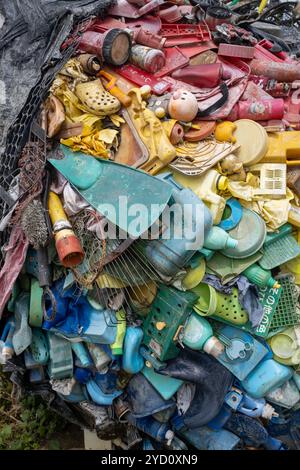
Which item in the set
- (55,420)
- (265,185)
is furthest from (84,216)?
(55,420)

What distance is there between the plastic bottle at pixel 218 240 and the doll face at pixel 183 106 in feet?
1.79

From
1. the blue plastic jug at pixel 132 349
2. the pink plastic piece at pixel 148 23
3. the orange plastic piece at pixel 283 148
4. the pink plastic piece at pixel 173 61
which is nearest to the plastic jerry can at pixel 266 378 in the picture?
the blue plastic jug at pixel 132 349

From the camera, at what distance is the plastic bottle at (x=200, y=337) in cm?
250

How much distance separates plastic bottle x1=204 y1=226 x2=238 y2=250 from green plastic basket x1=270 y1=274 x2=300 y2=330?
1.04 feet

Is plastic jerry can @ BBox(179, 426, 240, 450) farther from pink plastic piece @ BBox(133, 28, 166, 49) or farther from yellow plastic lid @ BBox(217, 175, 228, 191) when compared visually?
pink plastic piece @ BBox(133, 28, 166, 49)

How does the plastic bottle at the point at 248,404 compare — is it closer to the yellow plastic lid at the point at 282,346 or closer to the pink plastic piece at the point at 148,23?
the yellow plastic lid at the point at 282,346

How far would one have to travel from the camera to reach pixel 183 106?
2.54m

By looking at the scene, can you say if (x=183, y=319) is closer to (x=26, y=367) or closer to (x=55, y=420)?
(x=26, y=367)

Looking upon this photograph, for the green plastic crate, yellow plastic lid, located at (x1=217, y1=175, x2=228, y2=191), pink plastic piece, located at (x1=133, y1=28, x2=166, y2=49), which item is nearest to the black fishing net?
pink plastic piece, located at (x1=133, y1=28, x2=166, y2=49)

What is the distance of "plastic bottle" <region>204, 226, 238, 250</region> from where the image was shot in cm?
240

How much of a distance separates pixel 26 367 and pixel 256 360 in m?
1.15

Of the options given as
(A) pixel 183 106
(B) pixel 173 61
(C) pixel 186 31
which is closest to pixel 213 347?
(A) pixel 183 106

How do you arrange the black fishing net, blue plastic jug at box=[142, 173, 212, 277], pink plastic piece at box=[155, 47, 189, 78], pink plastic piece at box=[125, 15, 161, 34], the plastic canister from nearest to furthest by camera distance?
blue plastic jug at box=[142, 173, 212, 277]
the black fishing net
the plastic canister
pink plastic piece at box=[155, 47, 189, 78]
pink plastic piece at box=[125, 15, 161, 34]
